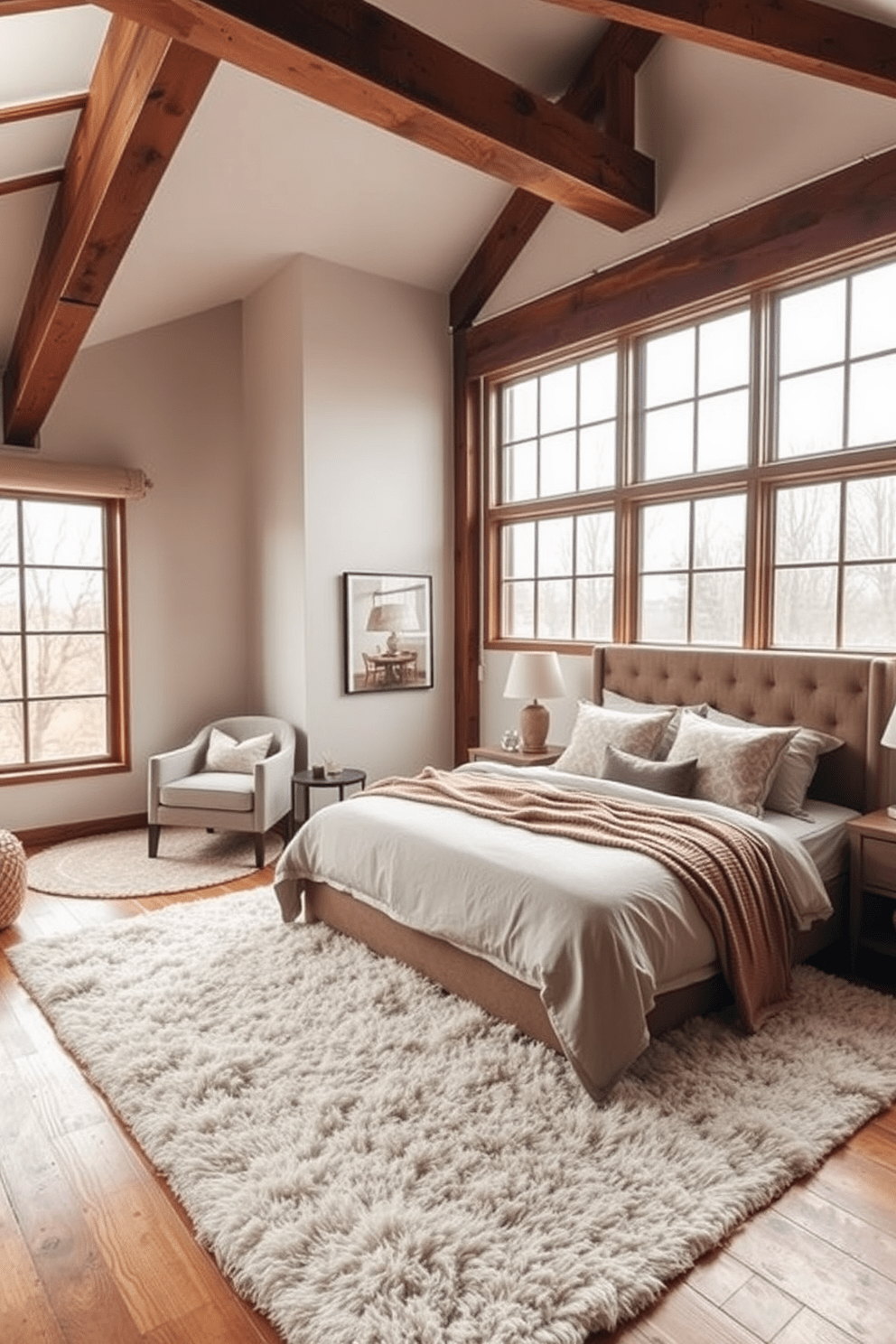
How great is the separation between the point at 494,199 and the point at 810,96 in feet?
6.03

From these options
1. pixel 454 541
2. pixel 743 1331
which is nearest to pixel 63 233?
pixel 454 541

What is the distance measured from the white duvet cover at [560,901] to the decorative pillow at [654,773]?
119 millimetres

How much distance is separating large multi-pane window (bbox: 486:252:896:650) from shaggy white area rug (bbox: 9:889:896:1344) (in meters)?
1.81

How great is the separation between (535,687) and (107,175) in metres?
2.95

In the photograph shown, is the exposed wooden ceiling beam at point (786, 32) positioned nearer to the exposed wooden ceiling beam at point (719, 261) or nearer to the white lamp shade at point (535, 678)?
the exposed wooden ceiling beam at point (719, 261)

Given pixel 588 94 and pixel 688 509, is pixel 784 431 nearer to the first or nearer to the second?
pixel 688 509

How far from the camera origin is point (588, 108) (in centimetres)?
442

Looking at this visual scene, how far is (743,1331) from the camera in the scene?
1614 millimetres

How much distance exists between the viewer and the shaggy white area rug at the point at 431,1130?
1695mm

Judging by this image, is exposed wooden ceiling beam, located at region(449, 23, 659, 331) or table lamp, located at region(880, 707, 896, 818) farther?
exposed wooden ceiling beam, located at region(449, 23, 659, 331)

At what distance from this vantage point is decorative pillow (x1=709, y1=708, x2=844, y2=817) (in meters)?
3.38

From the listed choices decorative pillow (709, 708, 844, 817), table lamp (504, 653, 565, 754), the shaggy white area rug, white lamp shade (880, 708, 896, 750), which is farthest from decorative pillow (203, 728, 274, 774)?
white lamp shade (880, 708, 896, 750)

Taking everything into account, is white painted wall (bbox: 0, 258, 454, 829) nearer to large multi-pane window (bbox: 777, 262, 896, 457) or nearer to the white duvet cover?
the white duvet cover

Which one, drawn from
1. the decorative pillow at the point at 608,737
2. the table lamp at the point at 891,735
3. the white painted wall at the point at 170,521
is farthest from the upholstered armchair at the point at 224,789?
the table lamp at the point at 891,735
